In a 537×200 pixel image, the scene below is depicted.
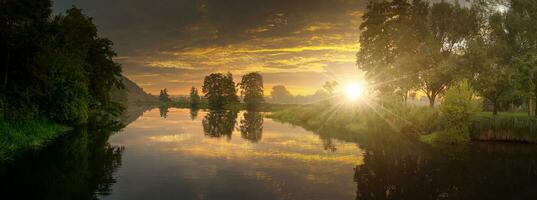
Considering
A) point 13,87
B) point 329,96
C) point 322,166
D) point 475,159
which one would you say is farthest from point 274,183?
point 329,96

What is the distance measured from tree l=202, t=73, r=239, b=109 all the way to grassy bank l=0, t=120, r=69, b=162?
12961 cm

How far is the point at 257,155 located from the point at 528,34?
110 feet

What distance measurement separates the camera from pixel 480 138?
124 feet

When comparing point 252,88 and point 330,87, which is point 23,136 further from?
point 252,88

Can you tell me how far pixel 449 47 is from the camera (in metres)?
54.8

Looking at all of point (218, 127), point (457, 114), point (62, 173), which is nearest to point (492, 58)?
point (457, 114)

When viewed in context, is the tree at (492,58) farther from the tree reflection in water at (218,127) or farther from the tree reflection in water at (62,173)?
the tree reflection in water at (62,173)

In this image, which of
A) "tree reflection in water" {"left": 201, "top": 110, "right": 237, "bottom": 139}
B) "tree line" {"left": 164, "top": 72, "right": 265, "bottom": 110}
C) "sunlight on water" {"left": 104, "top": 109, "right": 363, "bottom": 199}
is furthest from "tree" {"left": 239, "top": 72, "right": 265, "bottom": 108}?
"sunlight on water" {"left": 104, "top": 109, "right": 363, "bottom": 199}

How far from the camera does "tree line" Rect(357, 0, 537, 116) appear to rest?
4509 cm

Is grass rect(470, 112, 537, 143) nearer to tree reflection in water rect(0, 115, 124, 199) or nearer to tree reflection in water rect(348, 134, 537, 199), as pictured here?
tree reflection in water rect(348, 134, 537, 199)

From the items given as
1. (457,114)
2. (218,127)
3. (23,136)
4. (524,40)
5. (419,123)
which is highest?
(524,40)

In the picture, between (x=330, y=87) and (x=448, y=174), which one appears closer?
(x=448, y=174)

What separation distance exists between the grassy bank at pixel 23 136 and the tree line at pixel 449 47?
3969 cm

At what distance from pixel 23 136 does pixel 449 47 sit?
158ft
